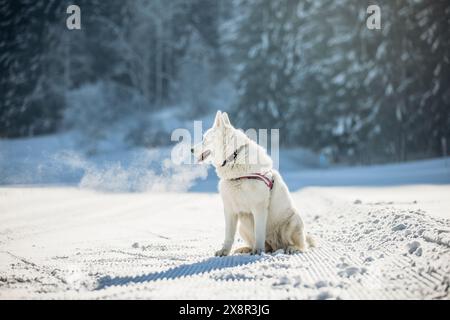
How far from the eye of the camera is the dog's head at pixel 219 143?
5.54 metres

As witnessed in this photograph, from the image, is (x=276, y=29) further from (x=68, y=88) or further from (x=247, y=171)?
(x=247, y=171)

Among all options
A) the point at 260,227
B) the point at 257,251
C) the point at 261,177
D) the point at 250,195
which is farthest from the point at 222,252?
the point at 261,177

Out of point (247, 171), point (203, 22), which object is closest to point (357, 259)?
point (247, 171)

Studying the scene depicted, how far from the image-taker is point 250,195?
5.29 meters

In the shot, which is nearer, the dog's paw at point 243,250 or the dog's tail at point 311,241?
the dog's paw at point 243,250

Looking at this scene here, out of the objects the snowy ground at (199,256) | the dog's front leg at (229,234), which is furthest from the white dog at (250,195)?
the snowy ground at (199,256)

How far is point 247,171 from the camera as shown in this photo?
5.42 m

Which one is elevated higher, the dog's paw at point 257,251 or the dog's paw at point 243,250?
the dog's paw at point 257,251

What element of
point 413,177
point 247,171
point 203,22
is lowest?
point 413,177

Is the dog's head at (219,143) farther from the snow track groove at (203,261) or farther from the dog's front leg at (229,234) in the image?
the snow track groove at (203,261)

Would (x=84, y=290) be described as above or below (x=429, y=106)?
below

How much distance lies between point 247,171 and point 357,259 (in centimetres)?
156

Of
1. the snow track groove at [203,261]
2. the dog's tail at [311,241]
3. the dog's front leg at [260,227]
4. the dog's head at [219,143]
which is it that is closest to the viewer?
the snow track groove at [203,261]

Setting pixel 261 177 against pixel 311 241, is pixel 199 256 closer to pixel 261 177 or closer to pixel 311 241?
pixel 261 177
